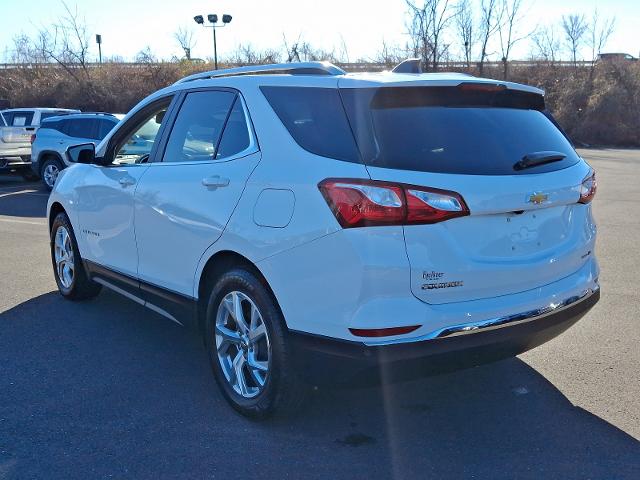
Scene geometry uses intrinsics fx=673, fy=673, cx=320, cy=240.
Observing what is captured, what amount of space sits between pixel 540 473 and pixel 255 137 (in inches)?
87.8

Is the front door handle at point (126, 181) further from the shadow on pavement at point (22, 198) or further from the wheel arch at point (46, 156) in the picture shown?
the wheel arch at point (46, 156)

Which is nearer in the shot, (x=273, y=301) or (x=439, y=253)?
(x=439, y=253)

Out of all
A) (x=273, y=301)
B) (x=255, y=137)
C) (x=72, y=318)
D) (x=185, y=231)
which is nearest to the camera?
(x=273, y=301)

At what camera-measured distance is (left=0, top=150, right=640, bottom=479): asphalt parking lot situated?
3.29 m

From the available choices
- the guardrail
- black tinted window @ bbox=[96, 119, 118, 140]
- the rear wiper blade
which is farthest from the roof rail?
the guardrail

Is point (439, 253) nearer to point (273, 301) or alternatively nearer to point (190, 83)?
point (273, 301)

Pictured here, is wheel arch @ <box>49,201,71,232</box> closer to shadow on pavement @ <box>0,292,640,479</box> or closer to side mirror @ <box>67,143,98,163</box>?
side mirror @ <box>67,143,98,163</box>

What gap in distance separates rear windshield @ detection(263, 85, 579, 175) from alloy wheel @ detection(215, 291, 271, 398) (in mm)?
988

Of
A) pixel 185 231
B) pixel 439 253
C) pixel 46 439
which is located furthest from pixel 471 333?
pixel 46 439

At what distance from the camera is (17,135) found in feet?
55.8

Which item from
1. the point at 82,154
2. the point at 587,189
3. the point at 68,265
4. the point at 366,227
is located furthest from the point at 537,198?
the point at 68,265

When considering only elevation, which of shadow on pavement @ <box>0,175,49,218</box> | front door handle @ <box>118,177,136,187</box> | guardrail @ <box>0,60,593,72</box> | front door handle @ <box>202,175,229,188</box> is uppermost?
guardrail @ <box>0,60,593,72</box>

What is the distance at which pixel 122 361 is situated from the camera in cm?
466

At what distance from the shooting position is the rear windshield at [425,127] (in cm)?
319
